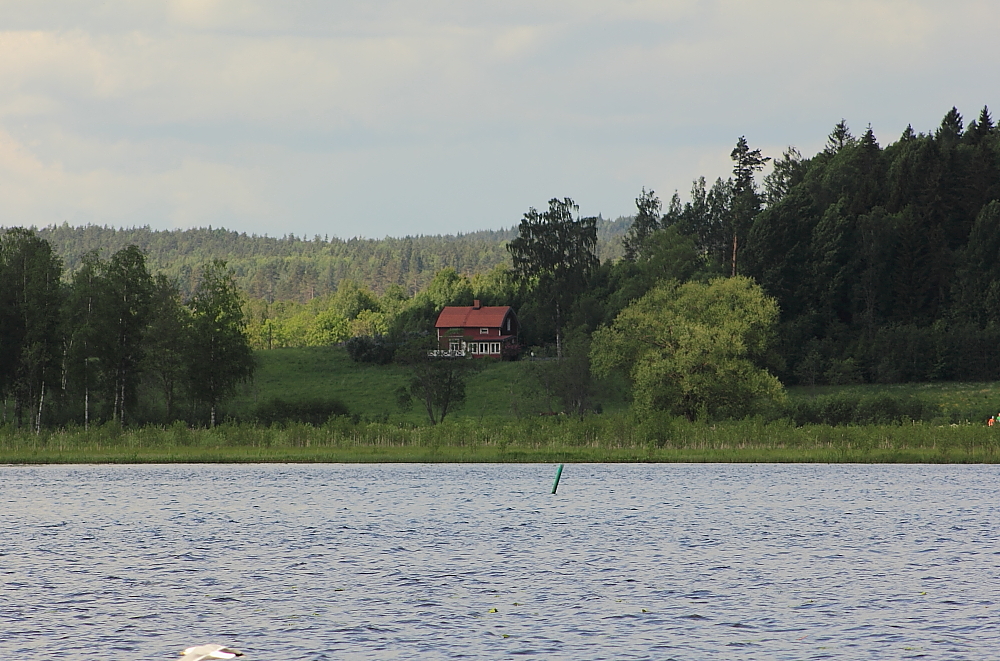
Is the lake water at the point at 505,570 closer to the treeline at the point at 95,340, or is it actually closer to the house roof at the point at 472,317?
the treeline at the point at 95,340

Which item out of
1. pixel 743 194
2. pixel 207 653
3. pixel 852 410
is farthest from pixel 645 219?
pixel 207 653

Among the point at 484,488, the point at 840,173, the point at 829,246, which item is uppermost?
the point at 840,173

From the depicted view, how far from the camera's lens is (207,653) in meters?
18.3

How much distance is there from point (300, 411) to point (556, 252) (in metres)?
Answer: 60.6

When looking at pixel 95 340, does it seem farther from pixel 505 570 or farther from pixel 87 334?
pixel 505 570

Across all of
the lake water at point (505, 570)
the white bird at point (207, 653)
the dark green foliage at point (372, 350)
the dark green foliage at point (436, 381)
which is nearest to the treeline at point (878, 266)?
the dark green foliage at point (372, 350)

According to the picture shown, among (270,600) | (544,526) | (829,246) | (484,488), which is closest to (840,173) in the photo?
(829,246)

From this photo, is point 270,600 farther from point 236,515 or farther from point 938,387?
point 938,387

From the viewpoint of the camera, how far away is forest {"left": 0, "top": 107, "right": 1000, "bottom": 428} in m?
79.3

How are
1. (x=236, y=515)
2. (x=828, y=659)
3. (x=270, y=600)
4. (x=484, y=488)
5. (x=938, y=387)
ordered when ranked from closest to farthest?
(x=828, y=659)
(x=270, y=600)
(x=236, y=515)
(x=484, y=488)
(x=938, y=387)

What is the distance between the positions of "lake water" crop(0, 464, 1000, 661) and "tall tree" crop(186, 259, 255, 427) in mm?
31549

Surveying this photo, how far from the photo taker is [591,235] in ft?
447

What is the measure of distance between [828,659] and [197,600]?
42.2ft

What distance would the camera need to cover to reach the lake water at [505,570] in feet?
64.3
